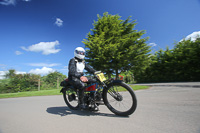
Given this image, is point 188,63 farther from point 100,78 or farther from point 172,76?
point 100,78

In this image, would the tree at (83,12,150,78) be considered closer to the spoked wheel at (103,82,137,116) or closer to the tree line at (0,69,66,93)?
the tree line at (0,69,66,93)

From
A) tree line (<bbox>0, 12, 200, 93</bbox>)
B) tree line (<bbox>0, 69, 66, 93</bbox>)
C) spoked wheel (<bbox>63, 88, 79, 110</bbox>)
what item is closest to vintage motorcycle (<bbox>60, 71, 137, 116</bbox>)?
spoked wheel (<bbox>63, 88, 79, 110</bbox>)

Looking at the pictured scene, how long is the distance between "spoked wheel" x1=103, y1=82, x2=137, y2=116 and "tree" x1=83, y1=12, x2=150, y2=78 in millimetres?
10299

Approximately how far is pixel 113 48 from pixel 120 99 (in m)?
10.7

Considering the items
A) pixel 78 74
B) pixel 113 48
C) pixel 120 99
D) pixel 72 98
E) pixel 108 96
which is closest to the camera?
pixel 120 99

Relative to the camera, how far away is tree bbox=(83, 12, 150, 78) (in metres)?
13.2

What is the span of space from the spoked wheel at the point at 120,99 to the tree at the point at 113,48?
10.3 m

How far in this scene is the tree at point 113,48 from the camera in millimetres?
13188

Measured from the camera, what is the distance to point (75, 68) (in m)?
3.04

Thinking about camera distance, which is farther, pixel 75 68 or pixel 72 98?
pixel 72 98

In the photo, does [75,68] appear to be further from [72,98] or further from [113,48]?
[113,48]

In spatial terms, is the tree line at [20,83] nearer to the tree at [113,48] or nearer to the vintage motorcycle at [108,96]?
the tree at [113,48]

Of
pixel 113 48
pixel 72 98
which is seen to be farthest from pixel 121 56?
pixel 72 98

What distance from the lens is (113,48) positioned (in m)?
12.9
